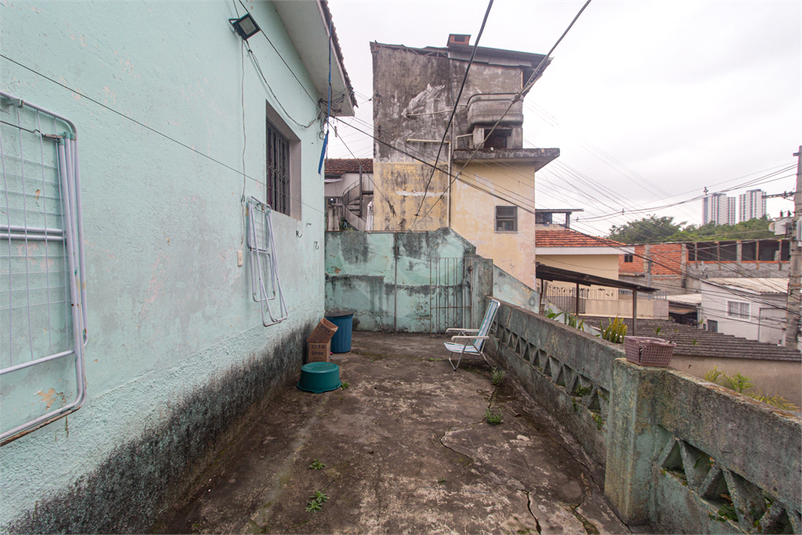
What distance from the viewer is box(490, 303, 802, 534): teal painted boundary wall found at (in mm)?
1359

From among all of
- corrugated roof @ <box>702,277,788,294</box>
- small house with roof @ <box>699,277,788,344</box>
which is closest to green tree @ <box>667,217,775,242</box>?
corrugated roof @ <box>702,277,788,294</box>

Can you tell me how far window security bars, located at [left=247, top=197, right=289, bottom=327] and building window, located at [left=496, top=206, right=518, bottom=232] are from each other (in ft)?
32.1

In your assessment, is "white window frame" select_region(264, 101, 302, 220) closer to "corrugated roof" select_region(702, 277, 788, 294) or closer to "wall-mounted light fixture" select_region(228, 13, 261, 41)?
"wall-mounted light fixture" select_region(228, 13, 261, 41)

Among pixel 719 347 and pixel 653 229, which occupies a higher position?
pixel 653 229

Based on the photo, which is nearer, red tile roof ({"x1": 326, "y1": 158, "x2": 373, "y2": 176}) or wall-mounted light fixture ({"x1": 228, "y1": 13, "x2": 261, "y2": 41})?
wall-mounted light fixture ({"x1": 228, "y1": 13, "x2": 261, "y2": 41})

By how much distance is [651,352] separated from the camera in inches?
78.5

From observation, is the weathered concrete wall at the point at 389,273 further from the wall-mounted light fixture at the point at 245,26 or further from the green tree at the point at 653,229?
the green tree at the point at 653,229

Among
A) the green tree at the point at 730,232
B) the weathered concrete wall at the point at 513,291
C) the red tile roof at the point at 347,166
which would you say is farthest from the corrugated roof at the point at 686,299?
the red tile roof at the point at 347,166

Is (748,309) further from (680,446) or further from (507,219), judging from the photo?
(680,446)

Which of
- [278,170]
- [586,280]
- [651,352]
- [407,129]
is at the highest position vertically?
[407,129]

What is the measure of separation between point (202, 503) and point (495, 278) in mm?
6512

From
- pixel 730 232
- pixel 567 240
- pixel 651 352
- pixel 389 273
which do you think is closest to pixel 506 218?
pixel 567 240

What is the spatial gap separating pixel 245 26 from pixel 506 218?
1039cm

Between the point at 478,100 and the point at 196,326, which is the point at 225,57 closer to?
the point at 196,326
